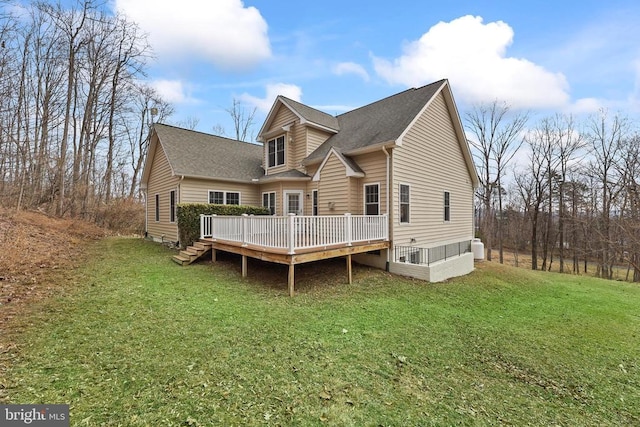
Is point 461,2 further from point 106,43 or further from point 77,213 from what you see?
point 77,213

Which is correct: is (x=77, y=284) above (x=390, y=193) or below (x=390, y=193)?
below

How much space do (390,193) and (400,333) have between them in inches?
213

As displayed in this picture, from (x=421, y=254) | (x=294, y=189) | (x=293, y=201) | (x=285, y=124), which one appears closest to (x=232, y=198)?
(x=293, y=201)

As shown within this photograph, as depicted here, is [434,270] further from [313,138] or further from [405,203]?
[313,138]

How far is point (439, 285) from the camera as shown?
27.8 feet

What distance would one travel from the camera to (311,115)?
13109mm

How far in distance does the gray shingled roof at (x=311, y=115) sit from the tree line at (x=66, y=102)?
43.8ft

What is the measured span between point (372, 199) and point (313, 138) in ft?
14.9

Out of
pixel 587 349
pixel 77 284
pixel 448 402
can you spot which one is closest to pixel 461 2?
→ pixel 587 349

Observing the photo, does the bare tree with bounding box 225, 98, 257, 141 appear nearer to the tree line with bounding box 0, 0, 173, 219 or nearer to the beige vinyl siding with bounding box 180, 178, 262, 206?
Answer: the tree line with bounding box 0, 0, 173, 219

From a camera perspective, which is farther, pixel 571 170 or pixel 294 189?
pixel 571 170

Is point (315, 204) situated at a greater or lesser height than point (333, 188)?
lesser

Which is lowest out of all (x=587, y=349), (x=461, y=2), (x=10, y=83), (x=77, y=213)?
(x=587, y=349)

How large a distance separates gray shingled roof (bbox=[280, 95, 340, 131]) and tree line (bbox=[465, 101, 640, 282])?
48.5 feet
